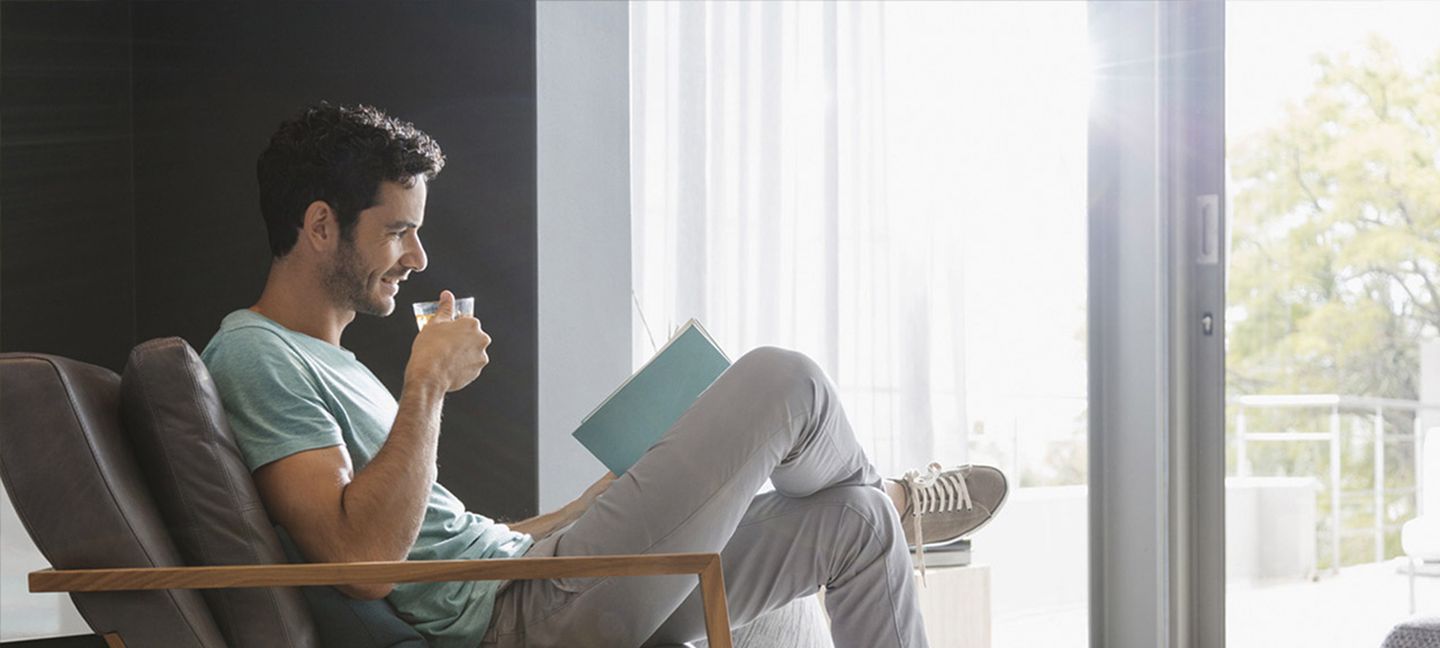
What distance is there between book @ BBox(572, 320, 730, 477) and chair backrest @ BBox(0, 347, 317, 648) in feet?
2.06

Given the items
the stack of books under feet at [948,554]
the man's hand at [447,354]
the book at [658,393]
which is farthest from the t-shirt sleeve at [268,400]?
the stack of books under feet at [948,554]

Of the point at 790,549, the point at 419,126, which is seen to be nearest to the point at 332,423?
the point at 790,549

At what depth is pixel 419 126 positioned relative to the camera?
314 centimetres

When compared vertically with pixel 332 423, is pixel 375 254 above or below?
above

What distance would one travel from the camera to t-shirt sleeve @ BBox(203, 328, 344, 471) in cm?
175

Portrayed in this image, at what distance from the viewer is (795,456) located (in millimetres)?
1956

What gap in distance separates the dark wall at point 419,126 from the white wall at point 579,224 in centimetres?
5

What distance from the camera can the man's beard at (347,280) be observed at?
207 cm

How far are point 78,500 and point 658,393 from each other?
3.01ft

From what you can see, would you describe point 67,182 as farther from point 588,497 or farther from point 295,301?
point 588,497

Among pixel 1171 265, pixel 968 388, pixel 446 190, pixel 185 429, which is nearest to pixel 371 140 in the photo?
pixel 185 429

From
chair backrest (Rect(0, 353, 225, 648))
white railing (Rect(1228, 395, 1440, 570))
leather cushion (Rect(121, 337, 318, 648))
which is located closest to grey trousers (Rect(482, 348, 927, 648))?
leather cushion (Rect(121, 337, 318, 648))

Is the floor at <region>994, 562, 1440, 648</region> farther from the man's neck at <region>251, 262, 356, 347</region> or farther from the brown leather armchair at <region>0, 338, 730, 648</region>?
the man's neck at <region>251, 262, 356, 347</region>

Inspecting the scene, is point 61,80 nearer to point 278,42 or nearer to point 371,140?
point 278,42
